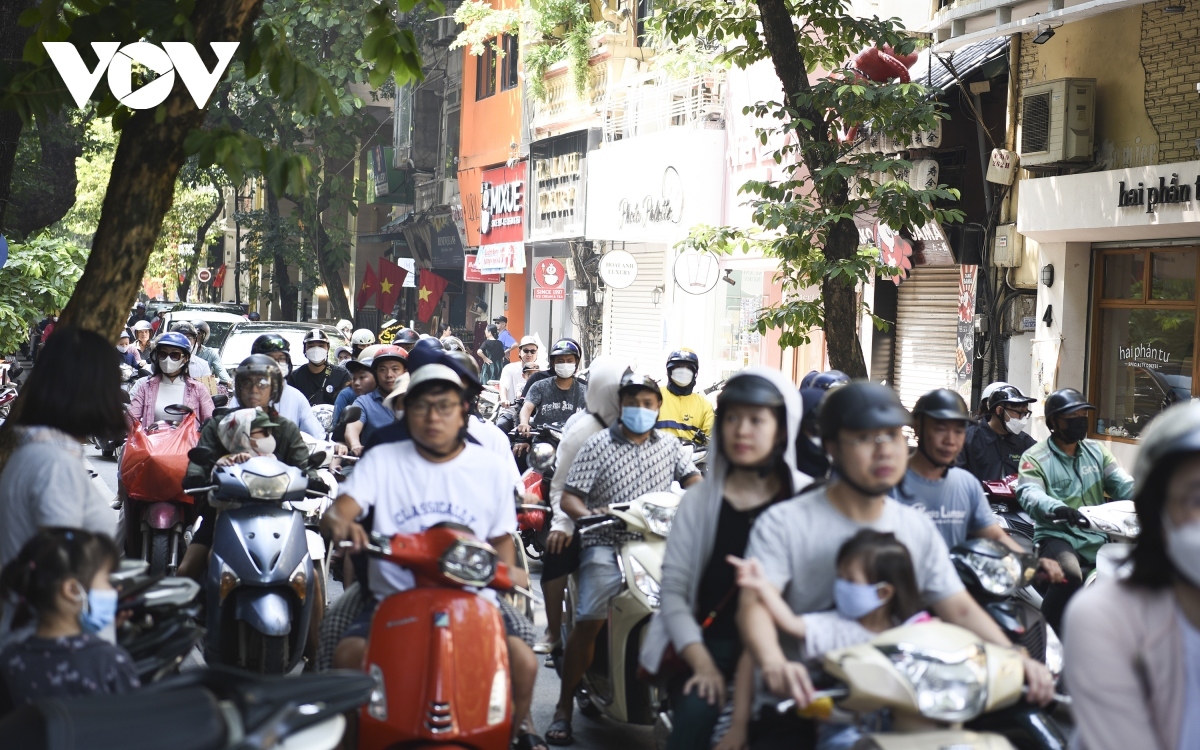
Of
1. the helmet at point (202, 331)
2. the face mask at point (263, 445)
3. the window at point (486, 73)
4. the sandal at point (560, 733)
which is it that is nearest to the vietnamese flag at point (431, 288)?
the window at point (486, 73)

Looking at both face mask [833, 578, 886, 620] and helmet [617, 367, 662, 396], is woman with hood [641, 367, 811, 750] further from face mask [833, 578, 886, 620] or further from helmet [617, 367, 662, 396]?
helmet [617, 367, 662, 396]

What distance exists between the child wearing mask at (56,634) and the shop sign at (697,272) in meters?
17.8

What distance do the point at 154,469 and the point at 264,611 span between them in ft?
7.65

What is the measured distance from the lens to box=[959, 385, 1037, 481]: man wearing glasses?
9.16 metres

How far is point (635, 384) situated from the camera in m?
7.11

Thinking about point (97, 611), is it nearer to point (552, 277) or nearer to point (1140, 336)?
point (1140, 336)

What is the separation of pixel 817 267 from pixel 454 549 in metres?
7.33

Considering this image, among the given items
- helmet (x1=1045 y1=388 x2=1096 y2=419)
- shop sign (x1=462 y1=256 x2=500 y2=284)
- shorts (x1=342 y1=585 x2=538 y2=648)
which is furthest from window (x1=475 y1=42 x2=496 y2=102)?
shorts (x1=342 y1=585 x2=538 y2=648)

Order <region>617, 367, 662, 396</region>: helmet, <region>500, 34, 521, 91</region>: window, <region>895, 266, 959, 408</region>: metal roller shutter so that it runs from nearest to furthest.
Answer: <region>617, 367, 662, 396</region>: helmet, <region>895, 266, 959, 408</region>: metal roller shutter, <region>500, 34, 521, 91</region>: window

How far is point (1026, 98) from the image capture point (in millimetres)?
16781

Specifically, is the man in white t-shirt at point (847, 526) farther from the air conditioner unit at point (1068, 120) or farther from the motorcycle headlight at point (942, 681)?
the air conditioner unit at point (1068, 120)

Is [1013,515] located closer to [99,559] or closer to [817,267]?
[817,267]

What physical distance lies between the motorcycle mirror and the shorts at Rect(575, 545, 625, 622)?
2203mm

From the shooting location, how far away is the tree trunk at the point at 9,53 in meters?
10.2
